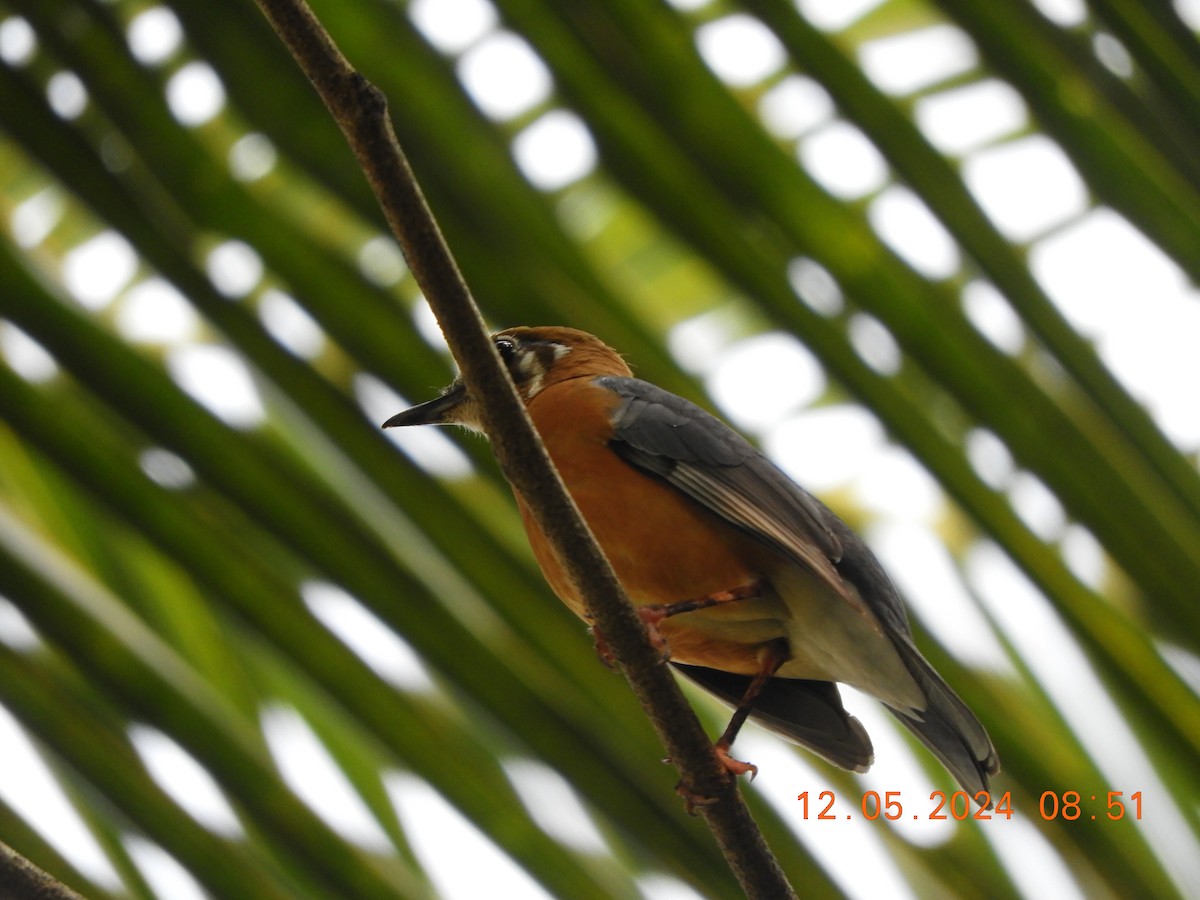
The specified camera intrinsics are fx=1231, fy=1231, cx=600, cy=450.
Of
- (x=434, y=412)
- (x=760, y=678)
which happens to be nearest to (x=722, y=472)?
(x=760, y=678)

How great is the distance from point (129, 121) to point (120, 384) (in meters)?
0.45

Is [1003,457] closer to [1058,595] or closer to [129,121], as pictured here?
[1058,595]

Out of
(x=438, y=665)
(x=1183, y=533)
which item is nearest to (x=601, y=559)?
(x=438, y=665)

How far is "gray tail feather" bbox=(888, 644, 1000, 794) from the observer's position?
2.71m

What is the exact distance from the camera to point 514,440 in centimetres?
202

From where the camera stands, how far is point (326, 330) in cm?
222

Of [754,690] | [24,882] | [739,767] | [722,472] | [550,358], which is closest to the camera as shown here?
[24,882]

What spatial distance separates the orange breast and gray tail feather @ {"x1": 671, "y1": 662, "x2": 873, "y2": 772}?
281mm

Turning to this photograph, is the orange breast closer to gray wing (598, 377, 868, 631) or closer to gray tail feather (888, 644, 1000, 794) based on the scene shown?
gray wing (598, 377, 868, 631)

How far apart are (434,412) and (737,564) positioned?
34.8 inches

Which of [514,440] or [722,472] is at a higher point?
[722,472]

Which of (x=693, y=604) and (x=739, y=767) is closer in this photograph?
(x=739, y=767)

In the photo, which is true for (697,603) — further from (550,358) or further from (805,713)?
(550,358)

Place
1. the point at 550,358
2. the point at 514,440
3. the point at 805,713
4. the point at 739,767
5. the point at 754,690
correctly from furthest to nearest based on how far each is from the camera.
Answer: the point at 550,358, the point at 805,713, the point at 754,690, the point at 739,767, the point at 514,440
